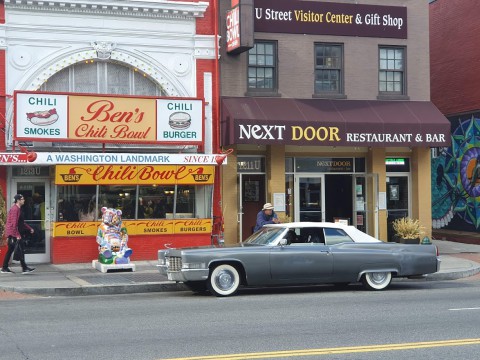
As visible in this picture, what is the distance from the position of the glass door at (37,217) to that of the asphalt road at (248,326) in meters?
4.94

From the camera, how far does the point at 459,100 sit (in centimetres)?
2561

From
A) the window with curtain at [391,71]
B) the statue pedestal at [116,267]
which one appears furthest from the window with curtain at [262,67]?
the statue pedestal at [116,267]

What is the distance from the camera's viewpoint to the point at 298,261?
13883 millimetres

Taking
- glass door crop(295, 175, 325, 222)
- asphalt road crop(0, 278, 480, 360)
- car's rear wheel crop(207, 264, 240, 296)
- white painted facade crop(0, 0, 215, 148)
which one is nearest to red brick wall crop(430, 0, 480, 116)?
glass door crop(295, 175, 325, 222)

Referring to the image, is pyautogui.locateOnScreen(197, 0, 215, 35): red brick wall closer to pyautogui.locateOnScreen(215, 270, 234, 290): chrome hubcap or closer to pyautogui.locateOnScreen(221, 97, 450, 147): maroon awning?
pyautogui.locateOnScreen(221, 97, 450, 147): maroon awning

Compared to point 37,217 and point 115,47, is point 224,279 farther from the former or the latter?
point 115,47

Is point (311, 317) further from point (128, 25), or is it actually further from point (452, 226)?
point (452, 226)

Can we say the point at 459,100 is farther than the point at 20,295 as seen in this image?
Yes

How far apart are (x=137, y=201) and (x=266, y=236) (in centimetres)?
560

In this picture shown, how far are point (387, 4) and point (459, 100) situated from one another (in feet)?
18.7

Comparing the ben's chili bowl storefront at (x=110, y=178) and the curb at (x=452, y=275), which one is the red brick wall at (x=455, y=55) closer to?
the curb at (x=452, y=275)

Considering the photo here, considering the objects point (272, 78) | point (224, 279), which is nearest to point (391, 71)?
point (272, 78)

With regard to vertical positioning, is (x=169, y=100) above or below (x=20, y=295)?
above

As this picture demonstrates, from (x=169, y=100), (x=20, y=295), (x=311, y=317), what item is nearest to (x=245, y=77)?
(x=169, y=100)
